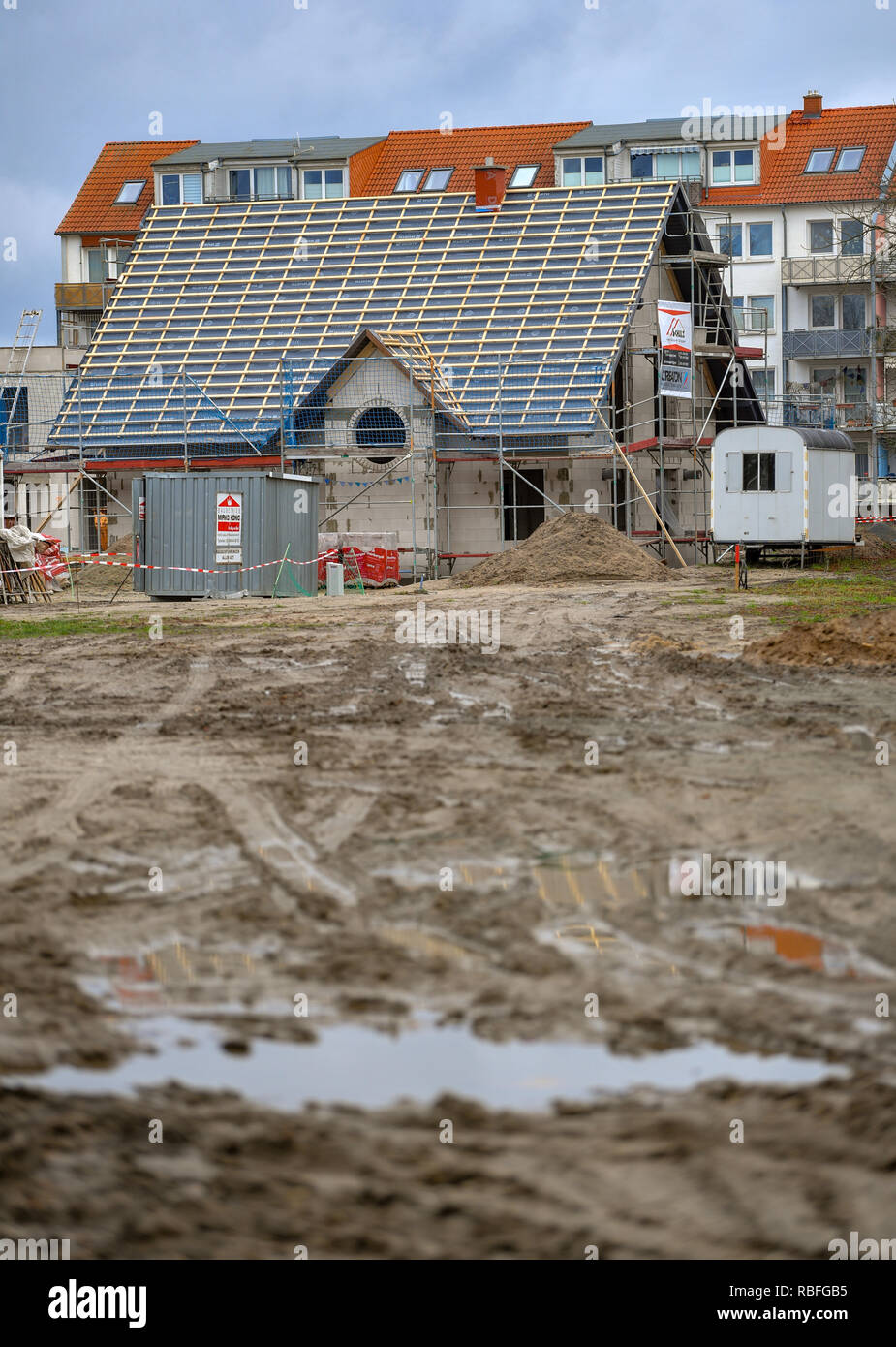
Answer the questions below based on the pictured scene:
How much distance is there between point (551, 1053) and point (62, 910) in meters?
2.33

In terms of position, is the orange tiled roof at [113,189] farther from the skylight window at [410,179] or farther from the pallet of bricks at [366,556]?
the pallet of bricks at [366,556]

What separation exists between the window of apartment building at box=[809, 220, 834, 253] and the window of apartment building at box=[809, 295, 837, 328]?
1.80 metres

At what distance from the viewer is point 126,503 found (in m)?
41.0

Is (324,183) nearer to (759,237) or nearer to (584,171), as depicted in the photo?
(584,171)

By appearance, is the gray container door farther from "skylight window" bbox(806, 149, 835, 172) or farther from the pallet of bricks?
"skylight window" bbox(806, 149, 835, 172)

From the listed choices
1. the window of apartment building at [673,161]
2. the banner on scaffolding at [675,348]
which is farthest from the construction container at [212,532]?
the window of apartment building at [673,161]

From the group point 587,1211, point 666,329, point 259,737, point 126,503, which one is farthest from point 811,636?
point 126,503

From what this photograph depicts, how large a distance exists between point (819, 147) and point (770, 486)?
108 ft

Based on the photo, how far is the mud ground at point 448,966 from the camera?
10.7 feet

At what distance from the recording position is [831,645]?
15.1 metres

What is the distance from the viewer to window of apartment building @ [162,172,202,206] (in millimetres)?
59406

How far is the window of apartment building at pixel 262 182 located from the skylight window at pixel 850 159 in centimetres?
2165

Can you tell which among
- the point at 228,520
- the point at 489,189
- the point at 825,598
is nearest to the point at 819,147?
the point at 489,189
